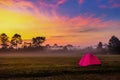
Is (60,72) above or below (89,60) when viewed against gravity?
below

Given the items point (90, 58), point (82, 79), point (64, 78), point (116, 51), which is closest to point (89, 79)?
point (82, 79)

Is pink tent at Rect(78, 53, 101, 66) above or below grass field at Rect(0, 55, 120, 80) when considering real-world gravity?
above

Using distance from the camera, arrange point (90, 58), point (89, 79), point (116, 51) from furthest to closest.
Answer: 1. point (116, 51)
2. point (90, 58)
3. point (89, 79)

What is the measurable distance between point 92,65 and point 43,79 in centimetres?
1515

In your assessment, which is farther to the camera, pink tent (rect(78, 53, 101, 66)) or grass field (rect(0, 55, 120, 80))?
pink tent (rect(78, 53, 101, 66))

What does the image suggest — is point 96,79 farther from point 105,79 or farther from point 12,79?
point 12,79

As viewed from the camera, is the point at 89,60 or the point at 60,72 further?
the point at 89,60

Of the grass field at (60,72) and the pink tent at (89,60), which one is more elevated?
the pink tent at (89,60)

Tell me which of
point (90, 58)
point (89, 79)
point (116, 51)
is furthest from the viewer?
point (116, 51)

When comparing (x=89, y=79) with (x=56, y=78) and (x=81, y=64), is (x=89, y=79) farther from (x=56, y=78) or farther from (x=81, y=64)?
(x=81, y=64)

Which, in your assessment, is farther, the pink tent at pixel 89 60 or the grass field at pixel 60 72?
the pink tent at pixel 89 60

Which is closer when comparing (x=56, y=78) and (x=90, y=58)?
(x=56, y=78)

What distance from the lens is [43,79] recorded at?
26688 mm

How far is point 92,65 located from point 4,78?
16.5 m
